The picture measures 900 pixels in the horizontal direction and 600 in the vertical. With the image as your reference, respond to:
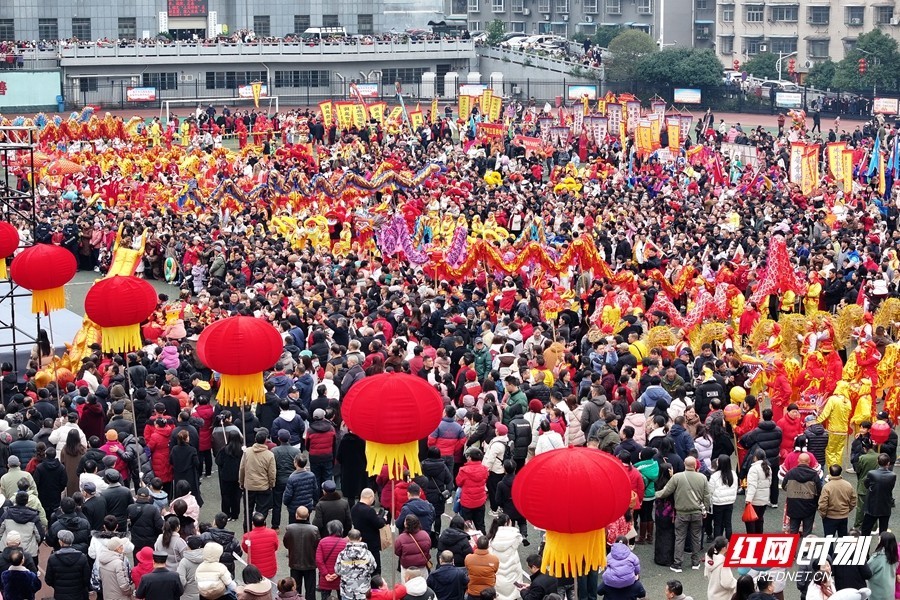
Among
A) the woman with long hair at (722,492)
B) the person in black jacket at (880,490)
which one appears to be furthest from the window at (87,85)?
the person in black jacket at (880,490)

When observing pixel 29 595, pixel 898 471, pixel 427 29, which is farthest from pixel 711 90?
pixel 29 595

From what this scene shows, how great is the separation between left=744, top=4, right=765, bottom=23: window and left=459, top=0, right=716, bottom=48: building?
8.28 feet

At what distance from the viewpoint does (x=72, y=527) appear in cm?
1216

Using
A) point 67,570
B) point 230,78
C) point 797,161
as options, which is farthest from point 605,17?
point 67,570

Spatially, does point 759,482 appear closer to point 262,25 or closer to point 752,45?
point 262,25

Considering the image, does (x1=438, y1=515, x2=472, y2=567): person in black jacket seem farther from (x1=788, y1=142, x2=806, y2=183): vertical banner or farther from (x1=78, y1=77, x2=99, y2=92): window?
(x1=78, y1=77, x2=99, y2=92): window

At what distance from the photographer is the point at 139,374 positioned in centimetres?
1689

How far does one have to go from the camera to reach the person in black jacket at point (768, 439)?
14.1 metres

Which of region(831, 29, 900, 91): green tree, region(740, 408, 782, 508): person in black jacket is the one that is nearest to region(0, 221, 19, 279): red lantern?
region(740, 408, 782, 508): person in black jacket

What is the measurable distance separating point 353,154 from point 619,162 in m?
6.61

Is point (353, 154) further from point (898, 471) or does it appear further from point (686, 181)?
point (898, 471)

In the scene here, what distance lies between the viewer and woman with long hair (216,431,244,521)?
561 inches

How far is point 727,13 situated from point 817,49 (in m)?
5.24

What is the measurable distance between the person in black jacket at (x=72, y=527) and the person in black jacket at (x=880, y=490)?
22.2 ft
